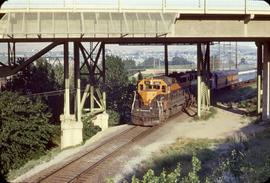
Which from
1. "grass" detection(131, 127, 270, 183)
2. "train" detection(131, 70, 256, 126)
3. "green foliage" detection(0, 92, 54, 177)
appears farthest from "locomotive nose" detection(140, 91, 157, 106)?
"green foliage" detection(0, 92, 54, 177)

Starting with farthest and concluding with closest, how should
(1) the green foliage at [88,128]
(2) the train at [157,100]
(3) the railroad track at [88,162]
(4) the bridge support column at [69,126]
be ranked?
(1) the green foliage at [88,128] → (2) the train at [157,100] → (4) the bridge support column at [69,126] → (3) the railroad track at [88,162]

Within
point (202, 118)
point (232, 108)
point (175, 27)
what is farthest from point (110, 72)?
point (175, 27)

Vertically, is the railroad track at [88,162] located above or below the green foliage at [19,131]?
below

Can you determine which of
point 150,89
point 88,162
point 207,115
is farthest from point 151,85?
point 88,162

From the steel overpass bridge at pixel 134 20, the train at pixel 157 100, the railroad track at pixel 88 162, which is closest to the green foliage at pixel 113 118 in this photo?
the train at pixel 157 100

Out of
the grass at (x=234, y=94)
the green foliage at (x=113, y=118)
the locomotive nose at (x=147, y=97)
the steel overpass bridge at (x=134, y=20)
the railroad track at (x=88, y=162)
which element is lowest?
the green foliage at (x=113, y=118)

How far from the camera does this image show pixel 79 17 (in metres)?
25.9

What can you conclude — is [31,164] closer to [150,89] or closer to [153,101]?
[153,101]

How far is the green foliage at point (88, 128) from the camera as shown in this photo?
33.1 meters

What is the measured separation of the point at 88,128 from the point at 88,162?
35.5 feet

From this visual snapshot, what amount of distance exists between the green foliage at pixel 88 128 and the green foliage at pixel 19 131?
5284 millimetres

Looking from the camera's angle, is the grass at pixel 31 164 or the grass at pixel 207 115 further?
the grass at pixel 207 115

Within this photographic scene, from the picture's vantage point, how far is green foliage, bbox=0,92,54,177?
24.0 m

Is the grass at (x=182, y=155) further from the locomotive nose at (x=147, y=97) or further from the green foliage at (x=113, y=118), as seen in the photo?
the green foliage at (x=113, y=118)
